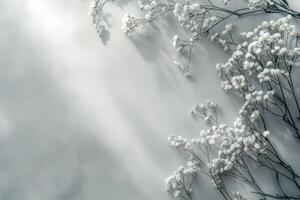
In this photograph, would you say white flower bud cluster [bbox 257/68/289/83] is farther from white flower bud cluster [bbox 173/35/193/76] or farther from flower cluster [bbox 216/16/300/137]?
white flower bud cluster [bbox 173/35/193/76]

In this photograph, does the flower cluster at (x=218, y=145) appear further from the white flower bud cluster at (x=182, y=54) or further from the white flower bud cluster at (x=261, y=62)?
the white flower bud cluster at (x=182, y=54)

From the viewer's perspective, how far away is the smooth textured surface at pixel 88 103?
93.0 inches

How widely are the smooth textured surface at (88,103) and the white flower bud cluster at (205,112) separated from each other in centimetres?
4

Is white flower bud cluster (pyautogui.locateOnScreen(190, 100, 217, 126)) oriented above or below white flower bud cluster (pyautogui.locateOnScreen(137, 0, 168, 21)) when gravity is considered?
below

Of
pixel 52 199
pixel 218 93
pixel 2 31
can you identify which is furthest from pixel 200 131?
pixel 2 31

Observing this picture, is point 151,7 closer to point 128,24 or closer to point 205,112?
point 128,24

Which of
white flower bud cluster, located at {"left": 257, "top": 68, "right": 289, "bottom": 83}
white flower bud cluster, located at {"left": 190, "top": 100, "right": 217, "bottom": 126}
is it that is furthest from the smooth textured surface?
white flower bud cluster, located at {"left": 257, "top": 68, "right": 289, "bottom": 83}

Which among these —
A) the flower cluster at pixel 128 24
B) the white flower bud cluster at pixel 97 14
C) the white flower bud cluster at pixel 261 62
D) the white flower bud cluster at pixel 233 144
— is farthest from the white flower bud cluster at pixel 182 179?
the white flower bud cluster at pixel 97 14

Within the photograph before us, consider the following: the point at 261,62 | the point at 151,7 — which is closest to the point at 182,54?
the point at 151,7

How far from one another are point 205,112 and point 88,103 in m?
0.69

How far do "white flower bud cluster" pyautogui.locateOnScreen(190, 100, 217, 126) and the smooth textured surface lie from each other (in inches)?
1.7

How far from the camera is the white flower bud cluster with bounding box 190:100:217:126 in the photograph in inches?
95.3

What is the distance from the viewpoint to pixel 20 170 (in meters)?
2.36

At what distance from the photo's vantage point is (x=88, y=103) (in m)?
2.46
